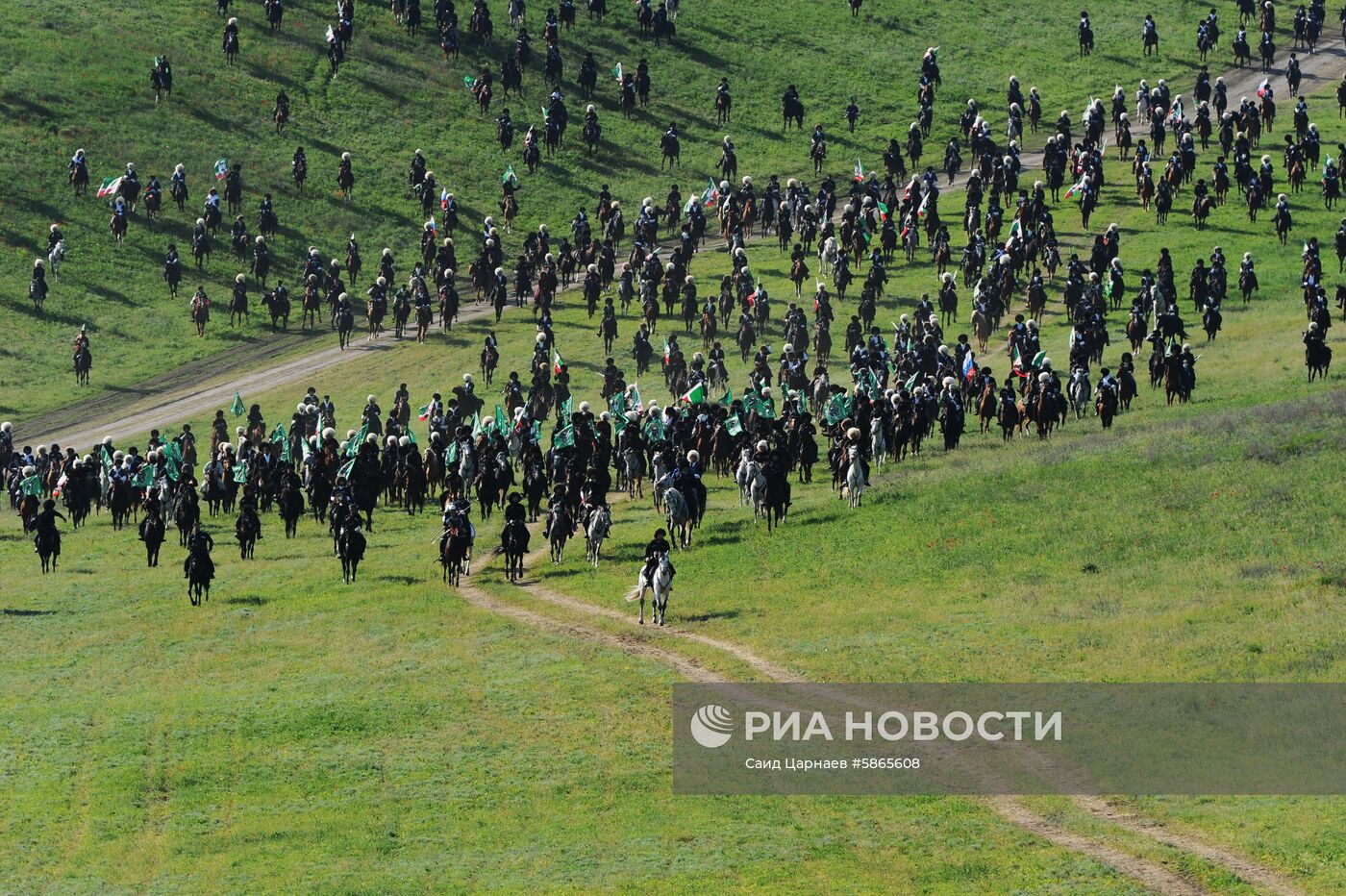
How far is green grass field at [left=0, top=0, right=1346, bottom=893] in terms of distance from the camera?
30.9 metres

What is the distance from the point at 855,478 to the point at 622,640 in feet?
39.0

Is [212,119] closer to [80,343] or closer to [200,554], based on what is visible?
[80,343]

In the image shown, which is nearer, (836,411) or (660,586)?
(660,586)

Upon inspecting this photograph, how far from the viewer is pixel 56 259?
8700cm

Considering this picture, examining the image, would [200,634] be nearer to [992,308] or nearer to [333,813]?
[333,813]

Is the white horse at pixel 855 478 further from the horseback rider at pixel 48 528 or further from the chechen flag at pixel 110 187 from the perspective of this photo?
the chechen flag at pixel 110 187

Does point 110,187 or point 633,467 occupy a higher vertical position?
point 110,187

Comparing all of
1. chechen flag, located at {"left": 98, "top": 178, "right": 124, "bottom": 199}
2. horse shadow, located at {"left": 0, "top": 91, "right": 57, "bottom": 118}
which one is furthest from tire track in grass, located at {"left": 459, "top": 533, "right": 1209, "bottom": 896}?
horse shadow, located at {"left": 0, "top": 91, "right": 57, "bottom": 118}

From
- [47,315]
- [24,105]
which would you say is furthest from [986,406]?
[24,105]

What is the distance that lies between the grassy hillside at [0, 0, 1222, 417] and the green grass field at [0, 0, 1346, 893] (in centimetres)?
104

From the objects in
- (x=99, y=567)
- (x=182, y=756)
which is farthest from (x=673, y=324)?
(x=182, y=756)

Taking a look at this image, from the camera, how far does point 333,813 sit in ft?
110
